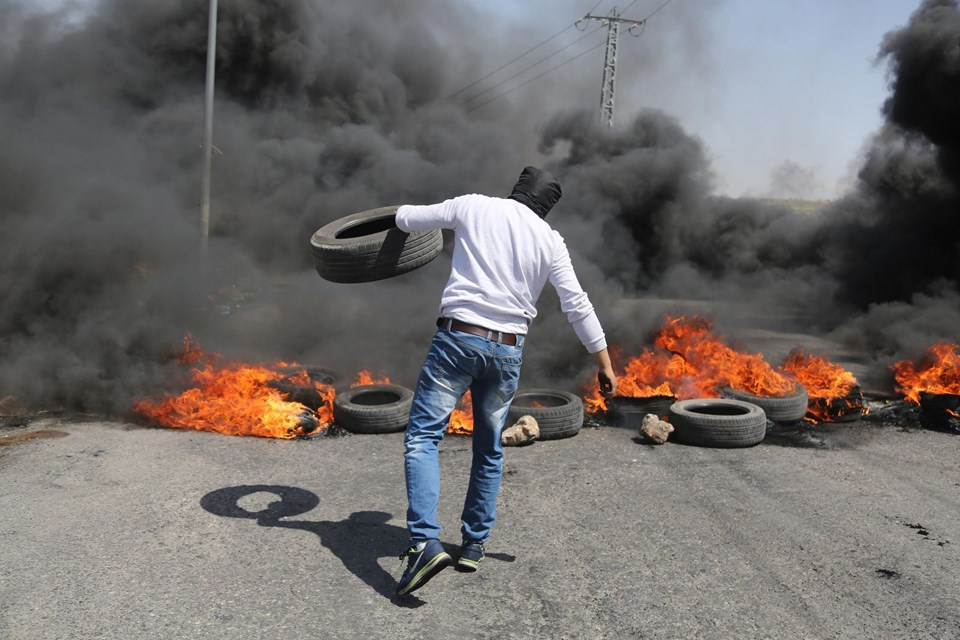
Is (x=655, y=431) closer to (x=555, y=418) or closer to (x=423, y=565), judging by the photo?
(x=555, y=418)

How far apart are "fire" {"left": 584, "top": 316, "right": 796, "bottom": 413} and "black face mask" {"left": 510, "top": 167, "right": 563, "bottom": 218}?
14.2 feet

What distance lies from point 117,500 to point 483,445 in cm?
266

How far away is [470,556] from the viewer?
3.59 meters

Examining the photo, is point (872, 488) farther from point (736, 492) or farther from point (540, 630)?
point (540, 630)

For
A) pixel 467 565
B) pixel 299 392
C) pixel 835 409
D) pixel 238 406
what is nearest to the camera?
pixel 467 565

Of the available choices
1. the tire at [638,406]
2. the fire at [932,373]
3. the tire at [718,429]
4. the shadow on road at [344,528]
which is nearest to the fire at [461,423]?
the tire at [638,406]

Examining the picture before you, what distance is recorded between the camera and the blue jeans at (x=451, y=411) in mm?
3348

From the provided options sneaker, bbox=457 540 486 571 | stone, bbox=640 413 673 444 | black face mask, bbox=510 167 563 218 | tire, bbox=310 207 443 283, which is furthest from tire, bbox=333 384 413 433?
black face mask, bbox=510 167 563 218

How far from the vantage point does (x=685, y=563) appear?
12.5 feet

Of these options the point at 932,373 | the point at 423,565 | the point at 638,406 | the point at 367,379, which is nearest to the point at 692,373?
the point at 638,406

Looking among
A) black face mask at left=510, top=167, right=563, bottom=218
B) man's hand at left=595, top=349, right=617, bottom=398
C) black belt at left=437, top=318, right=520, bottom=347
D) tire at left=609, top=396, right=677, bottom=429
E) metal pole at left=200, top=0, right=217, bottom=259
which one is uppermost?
metal pole at left=200, top=0, right=217, bottom=259

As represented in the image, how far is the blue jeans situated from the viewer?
11.0 feet

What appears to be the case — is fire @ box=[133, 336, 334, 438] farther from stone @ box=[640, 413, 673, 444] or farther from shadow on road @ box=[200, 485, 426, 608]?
stone @ box=[640, 413, 673, 444]

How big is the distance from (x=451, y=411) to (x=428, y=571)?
2.45 ft
